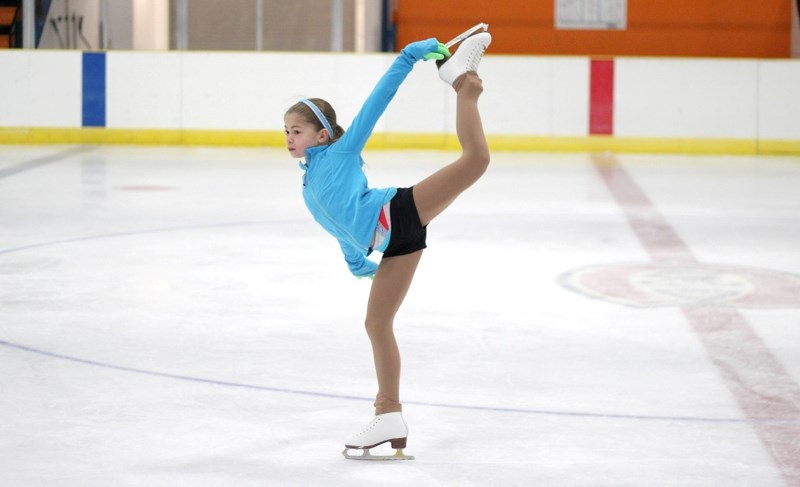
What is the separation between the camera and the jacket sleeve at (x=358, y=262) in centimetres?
430

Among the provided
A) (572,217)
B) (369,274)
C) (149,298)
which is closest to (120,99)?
(572,217)

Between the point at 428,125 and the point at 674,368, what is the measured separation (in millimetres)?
11221

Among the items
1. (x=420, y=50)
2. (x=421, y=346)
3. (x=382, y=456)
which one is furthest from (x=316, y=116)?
(x=421, y=346)

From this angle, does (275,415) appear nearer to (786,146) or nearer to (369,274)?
(369,274)

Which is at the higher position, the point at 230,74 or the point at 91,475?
the point at 230,74

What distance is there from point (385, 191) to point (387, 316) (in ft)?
1.30

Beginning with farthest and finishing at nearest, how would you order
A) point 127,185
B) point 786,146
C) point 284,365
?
point 786,146 → point 127,185 → point 284,365

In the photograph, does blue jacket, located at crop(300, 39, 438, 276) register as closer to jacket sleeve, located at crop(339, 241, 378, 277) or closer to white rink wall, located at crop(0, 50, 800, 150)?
jacket sleeve, located at crop(339, 241, 378, 277)

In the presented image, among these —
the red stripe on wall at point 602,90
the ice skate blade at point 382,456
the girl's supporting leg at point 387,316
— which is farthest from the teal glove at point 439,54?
the red stripe on wall at point 602,90

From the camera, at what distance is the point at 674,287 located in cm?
742

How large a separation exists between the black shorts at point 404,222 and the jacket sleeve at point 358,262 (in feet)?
0.64

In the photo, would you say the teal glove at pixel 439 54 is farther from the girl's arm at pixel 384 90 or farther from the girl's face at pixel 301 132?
the girl's face at pixel 301 132

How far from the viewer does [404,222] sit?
4.09m

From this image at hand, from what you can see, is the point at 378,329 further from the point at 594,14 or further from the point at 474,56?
the point at 594,14
